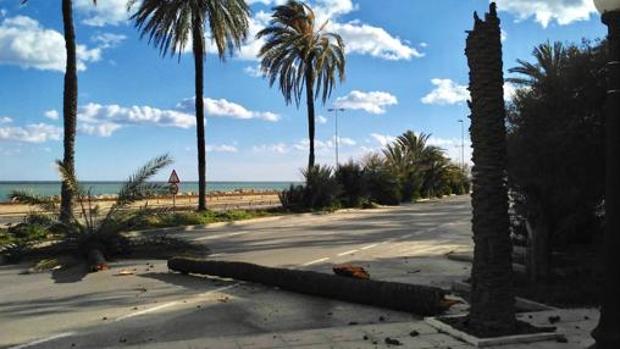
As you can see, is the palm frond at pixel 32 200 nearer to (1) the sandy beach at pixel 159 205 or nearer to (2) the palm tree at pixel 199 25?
(1) the sandy beach at pixel 159 205

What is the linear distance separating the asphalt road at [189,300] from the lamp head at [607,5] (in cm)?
456

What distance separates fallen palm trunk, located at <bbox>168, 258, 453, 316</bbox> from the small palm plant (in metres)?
3.06

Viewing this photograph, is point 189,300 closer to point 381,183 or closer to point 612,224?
point 612,224

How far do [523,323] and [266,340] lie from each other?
270 cm

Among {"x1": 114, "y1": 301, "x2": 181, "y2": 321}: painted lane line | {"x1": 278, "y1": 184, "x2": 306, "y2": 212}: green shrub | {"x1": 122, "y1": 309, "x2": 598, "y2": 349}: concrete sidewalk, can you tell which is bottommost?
{"x1": 114, "y1": 301, "x2": 181, "y2": 321}: painted lane line

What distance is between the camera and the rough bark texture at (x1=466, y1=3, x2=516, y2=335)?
7.17m

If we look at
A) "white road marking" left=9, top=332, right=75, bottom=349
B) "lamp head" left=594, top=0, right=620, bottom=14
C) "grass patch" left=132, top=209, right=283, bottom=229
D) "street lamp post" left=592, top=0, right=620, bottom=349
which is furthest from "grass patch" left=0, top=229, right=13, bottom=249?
"lamp head" left=594, top=0, right=620, bottom=14

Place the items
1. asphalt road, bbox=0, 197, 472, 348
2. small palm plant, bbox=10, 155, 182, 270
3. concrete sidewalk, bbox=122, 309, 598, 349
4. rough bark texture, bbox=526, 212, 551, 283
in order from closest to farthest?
concrete sidewalk, bbox=122, 309, 598, 349, asphalt road, bbox=0, 197, 472, 348, rough bark texture, bbox=526, 212, 551, 283, small palm plant, bbox=10, 155, 182, 270

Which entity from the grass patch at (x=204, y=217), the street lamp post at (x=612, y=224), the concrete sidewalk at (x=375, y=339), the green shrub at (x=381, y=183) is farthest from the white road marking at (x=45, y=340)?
the green shrub at (x=381, y=183)

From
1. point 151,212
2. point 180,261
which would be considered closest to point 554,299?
point 180,261

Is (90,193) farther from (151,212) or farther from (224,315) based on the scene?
(224,315)

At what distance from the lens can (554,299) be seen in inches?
361

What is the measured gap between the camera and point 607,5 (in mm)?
5359

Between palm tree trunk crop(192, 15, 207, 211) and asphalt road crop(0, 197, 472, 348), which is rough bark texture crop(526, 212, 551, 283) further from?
palm tree trunk crop(192, 15, 207, 211)
